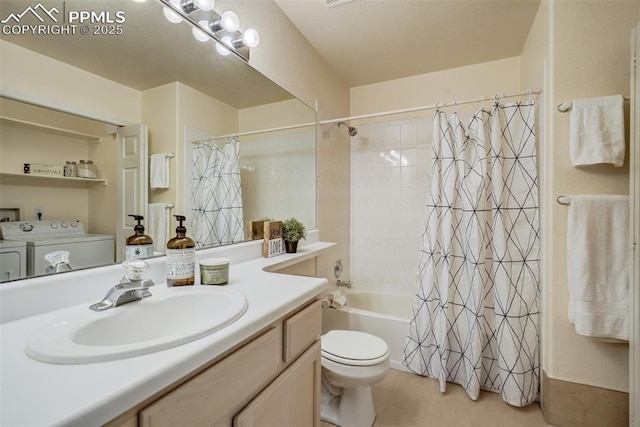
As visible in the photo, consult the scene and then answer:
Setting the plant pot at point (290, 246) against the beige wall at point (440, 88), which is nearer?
the plant pot at point (290, 246)

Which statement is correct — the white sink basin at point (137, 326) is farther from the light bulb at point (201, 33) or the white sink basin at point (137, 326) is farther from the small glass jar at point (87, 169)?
the light bulb at point (201, 33)

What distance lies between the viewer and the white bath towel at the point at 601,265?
135 centimetres

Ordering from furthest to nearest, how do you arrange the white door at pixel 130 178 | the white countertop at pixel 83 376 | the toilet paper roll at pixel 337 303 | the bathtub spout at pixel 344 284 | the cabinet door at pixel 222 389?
1. the bathtub spout at pixel 344 284
2. the toilet paper roll at pixel 337 303
3. the white door at pixel 130 178
4. the cabinet door at pixel 222 389
5. the white countertop at pixel 83 376

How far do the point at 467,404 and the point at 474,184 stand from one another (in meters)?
1.32

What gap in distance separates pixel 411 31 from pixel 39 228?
2302 mm

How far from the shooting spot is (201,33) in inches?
49.3

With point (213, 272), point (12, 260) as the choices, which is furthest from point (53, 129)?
point (213, 272)

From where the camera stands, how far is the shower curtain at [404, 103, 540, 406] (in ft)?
5.57

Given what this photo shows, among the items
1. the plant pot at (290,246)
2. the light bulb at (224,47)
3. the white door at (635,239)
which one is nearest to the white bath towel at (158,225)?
the plant pot at (290,246)

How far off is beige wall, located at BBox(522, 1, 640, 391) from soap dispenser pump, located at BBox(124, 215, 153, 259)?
1.91m

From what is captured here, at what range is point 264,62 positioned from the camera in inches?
65.6

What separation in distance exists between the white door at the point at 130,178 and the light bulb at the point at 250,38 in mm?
755

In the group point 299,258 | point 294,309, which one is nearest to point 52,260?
point 294,309

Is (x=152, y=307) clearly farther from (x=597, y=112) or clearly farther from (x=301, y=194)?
(x=597, y=112)
